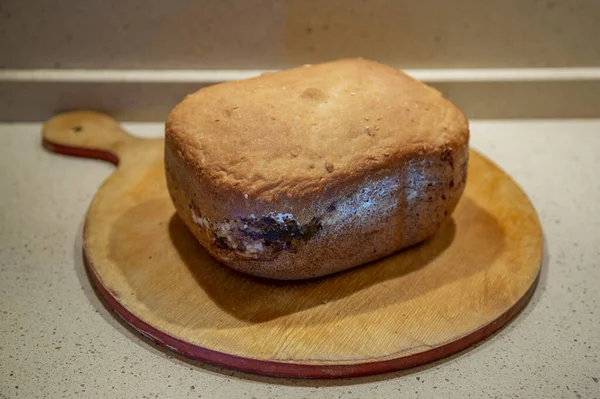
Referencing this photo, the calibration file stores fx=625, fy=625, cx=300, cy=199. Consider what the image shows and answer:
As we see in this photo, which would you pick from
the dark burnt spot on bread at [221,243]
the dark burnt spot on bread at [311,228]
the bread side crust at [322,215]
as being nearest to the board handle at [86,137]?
the bread side crust at [322,215]

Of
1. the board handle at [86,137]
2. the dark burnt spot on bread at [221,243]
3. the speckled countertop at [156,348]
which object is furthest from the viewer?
the board handle at [86,137]

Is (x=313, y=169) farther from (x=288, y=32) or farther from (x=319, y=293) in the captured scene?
(x=288, y=32)

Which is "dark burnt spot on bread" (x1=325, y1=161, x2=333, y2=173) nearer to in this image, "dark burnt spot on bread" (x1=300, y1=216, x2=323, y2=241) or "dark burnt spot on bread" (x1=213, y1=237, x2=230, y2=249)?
"dark burnt spot on bread" (x1=300, y1=216, x2=323, y2=241)

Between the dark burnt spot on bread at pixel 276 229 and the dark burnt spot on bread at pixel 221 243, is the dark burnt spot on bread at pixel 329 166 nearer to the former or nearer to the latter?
the dark burnt spot on bread at pixel 276 229

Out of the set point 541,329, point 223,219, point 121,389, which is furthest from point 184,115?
point 541,329

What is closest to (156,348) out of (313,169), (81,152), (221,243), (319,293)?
(221,243)

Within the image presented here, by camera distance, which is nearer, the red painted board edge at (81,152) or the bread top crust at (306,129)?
the bread top crust at (306,129)

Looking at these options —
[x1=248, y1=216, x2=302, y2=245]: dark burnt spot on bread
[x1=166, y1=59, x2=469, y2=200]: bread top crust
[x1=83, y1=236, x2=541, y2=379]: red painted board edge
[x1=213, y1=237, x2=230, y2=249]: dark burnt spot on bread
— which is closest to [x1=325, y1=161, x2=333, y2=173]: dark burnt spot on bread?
[x1=166, y1=59, x2=469, y2=200]: bread top crust
